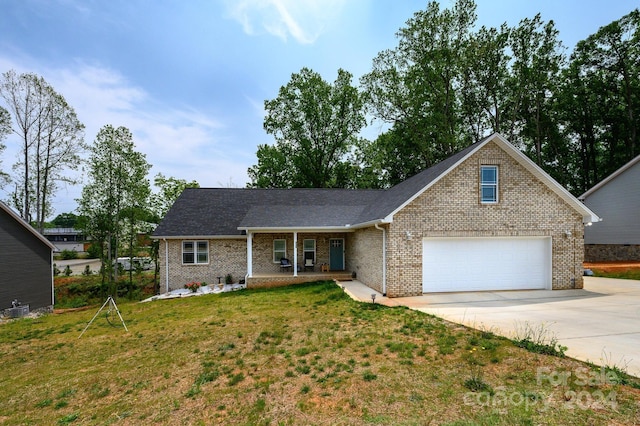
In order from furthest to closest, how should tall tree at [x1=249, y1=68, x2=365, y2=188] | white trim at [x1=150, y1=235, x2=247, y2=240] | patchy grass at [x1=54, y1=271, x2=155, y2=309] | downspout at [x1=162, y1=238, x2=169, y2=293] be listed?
1. tall tree at [x1=249, y1=68, x2=365, y2=188]
2. patchy grass at [x1=54, y1=271, x2=155, y2=309]
3. downspout at [x1=162, y1=238, x2=169, y2=293]
4. white trim at [x1=150, y1=235, x2=247, y2=240]

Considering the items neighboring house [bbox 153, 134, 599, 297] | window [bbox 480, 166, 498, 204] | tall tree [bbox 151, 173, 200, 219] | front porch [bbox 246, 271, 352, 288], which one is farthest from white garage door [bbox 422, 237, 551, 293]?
tall tree [bbox 151, 173, 200, 219]

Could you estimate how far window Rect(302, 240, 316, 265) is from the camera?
17.5 metres

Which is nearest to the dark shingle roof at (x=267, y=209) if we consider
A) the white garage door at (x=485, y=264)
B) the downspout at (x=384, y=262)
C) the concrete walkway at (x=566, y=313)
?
the downspout at (x=384, y=262)

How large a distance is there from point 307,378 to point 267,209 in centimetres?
1305

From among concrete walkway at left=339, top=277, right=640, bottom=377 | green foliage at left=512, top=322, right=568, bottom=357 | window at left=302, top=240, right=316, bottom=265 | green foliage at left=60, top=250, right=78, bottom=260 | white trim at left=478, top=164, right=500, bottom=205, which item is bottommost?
green foliage at left=60, top=250, right=78, bottom=260

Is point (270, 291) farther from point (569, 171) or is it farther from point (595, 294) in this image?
point (569, 171)

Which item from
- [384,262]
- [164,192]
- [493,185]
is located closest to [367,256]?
[384,262]

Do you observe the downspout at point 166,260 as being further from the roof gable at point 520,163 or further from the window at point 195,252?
the roof gable at point 520,163

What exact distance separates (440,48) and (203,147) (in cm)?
2191

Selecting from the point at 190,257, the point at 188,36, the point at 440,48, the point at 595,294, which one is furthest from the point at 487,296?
the point at 440,48

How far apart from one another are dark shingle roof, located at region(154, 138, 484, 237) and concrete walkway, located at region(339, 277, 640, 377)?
183 inches

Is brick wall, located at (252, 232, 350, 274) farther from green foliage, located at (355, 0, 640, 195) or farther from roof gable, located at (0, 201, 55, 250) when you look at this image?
green foliage, located at (355, 0, 640, 195)

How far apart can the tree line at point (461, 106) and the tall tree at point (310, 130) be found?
0.38 ft

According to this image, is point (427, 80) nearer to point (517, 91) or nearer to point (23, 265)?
point (517, 91)
